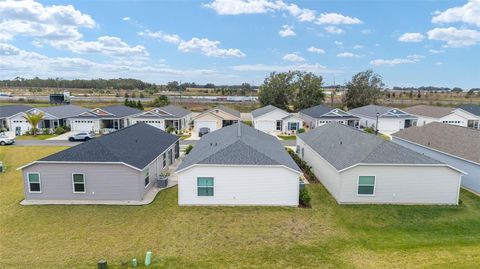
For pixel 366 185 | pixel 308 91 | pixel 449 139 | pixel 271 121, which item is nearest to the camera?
pixel 366 185

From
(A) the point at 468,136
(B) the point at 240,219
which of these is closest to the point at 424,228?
(B) the point at 240,219

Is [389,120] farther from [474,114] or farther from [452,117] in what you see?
[474,114]

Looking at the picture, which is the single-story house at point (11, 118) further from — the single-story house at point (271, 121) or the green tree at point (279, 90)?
the green tree at point (279, 90)

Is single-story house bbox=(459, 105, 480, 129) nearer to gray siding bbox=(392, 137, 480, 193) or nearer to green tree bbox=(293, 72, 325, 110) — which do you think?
green tree bbox=(293, 72, 325, 110)

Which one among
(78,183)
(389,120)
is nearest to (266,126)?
(389,120)

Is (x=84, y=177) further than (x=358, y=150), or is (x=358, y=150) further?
(x=358, y=150)

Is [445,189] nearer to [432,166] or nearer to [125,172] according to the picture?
[432,166]

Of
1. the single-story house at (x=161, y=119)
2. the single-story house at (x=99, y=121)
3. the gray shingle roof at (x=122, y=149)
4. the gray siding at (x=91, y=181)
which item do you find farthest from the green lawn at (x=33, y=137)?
the gray siding at (x=91, y=181)
